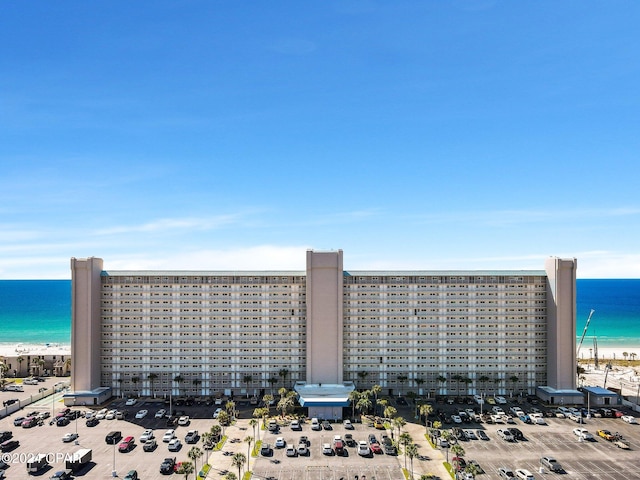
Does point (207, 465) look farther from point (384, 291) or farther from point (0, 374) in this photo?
point (0, 374)

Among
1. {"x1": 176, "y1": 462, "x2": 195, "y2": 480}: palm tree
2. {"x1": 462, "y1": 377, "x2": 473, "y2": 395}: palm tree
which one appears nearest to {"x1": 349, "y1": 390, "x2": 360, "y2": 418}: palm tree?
{"x1": 462, "y1": 377, "x2": 473, "y2": 395}: palm tree

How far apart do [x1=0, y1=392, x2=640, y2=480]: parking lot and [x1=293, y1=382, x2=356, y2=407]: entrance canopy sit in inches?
178

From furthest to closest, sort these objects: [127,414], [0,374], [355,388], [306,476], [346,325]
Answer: [0,374] < [346,325] < [355,388] < [127,414] < [306,476]

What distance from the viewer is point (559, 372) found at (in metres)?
101

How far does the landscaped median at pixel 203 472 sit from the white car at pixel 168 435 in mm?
12276

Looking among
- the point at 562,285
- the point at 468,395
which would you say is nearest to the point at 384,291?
the point at 468,395

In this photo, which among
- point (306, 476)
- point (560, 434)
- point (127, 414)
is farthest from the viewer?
point (127, 414)

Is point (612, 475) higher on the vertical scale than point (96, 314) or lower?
lower

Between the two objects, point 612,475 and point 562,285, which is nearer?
point 612,475

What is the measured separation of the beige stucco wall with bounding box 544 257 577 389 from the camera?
10131 cm

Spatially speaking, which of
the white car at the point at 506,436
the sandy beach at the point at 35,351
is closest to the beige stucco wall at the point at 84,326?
the sandy beach at the point at 35,351

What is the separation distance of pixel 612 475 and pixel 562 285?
46115mm

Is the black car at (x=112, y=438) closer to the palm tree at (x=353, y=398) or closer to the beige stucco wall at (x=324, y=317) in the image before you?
the beige stucco wall at (x=324, y=317)

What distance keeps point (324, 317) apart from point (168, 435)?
38.5 meters
